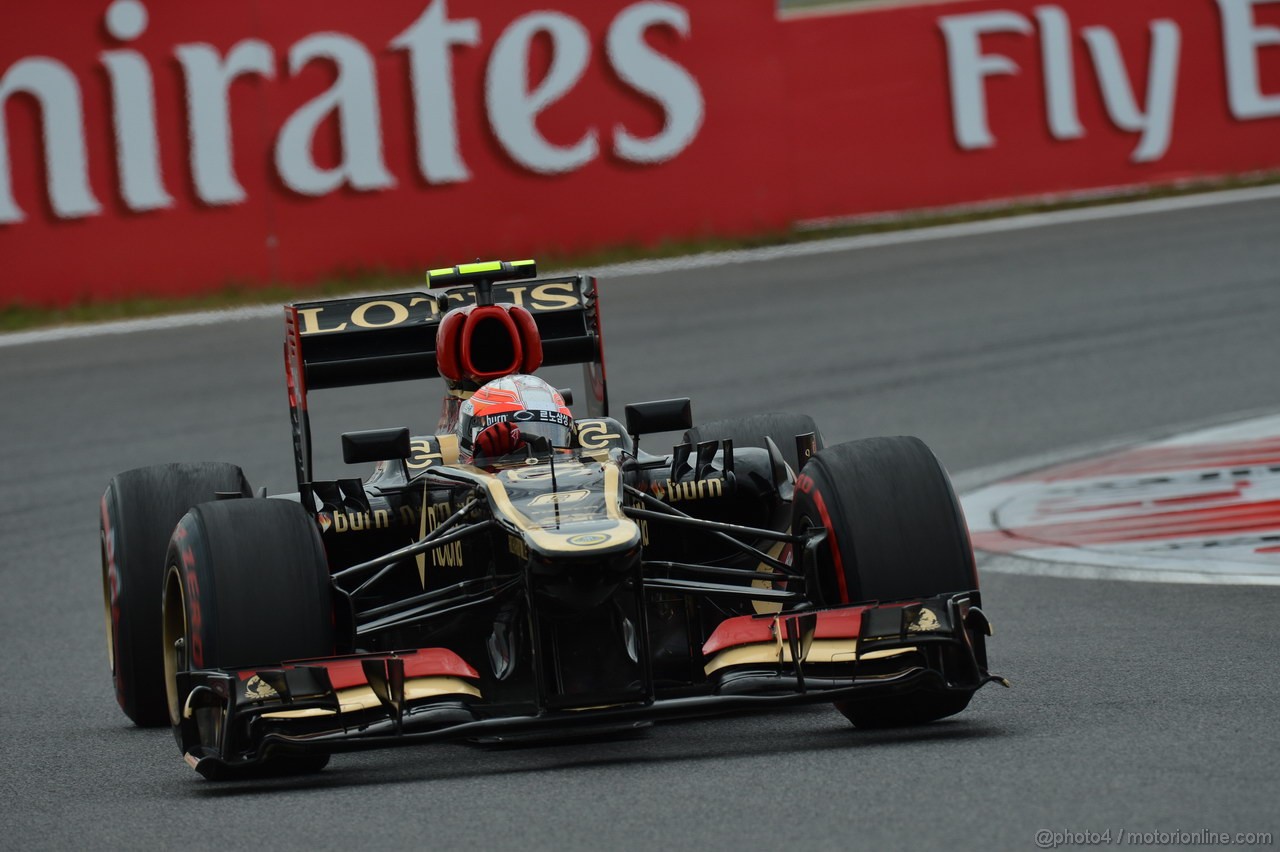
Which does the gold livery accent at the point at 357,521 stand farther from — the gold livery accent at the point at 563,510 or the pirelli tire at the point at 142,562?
the pirelli tire at the point at 142,562

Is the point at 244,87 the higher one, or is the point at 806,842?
the point at 244,87

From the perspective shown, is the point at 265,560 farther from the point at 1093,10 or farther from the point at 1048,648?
the point at 1093,10

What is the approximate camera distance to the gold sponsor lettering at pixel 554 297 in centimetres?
861

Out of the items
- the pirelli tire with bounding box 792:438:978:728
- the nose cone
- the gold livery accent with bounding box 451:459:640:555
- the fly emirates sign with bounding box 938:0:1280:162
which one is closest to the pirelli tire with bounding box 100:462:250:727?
the gold livery accent with bounding box 451:459:640:555

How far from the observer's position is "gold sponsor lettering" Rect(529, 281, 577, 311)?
8.61 metres

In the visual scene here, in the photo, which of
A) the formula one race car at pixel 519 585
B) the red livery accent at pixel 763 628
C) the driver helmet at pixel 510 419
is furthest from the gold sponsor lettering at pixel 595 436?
the red livery accent at pixel 763 628

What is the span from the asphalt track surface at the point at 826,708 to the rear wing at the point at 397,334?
1485mm

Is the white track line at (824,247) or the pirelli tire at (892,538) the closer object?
the pirelli tire at (892,538)

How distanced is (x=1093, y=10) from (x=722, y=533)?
14.1m

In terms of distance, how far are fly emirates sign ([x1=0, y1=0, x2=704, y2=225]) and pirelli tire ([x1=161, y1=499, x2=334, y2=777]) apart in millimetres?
11783

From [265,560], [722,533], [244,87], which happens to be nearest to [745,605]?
[722,533]

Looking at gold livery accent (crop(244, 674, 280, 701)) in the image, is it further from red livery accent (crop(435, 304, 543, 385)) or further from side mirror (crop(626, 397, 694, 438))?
red livery accent (crop(435, 304, 543, 385))

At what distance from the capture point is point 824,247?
19484 millimetres

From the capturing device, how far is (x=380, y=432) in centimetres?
713
